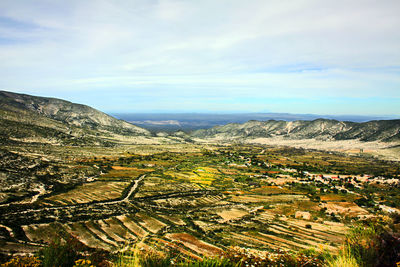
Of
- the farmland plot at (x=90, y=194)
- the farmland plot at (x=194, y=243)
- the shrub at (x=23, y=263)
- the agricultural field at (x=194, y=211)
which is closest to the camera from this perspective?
the shrub at (x=23, y=263)

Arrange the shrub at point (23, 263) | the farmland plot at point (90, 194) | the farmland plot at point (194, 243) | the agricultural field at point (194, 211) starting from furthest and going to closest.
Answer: the farmland plot at point (90, 194) → the agricultural field at point (194, 211) → the farmland plot at point (194, 243) → the shrub at point (23, 263)

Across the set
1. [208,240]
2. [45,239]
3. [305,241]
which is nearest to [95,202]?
[45,239]

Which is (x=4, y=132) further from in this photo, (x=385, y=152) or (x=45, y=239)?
(x=385, y=152)

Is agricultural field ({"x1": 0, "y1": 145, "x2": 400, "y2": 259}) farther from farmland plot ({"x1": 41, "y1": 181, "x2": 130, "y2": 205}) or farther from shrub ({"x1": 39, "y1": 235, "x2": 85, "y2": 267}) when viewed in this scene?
shrub ({"x1": 39, "y1": 235, "x2": 85, "y2": 267})

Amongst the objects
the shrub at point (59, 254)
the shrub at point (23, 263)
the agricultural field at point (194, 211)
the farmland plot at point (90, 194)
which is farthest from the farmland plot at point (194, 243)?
the farmland plot at point (90, 194)

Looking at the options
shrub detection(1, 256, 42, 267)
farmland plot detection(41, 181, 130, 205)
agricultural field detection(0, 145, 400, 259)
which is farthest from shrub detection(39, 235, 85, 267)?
farmland plot detection(41, 181, 130, 205)

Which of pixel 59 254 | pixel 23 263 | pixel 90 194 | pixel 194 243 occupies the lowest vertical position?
pixel 90 194

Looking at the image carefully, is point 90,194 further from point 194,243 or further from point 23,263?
point 23,263

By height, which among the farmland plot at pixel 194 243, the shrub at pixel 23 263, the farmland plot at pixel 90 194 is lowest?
the farmland plot at pixel 90 194

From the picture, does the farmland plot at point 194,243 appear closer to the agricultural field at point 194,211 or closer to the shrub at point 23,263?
the agricultural field at point 194,211

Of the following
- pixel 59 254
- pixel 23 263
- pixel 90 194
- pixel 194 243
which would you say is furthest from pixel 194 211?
pixel 23 263
